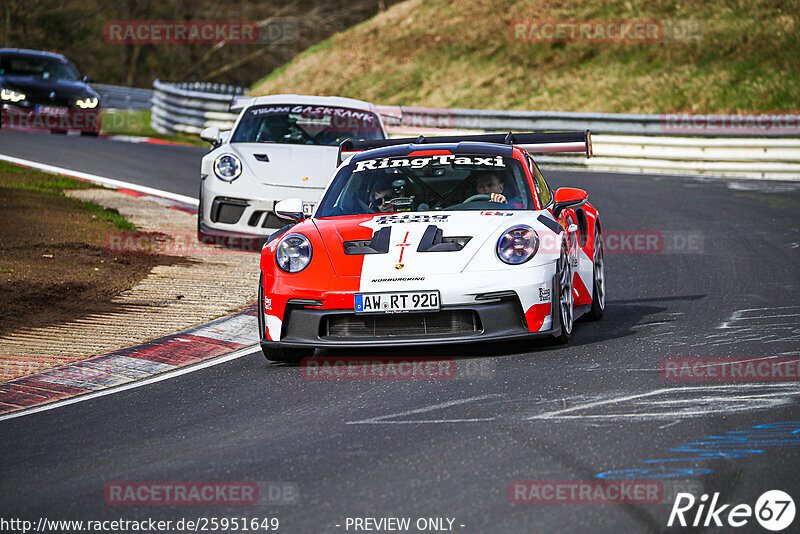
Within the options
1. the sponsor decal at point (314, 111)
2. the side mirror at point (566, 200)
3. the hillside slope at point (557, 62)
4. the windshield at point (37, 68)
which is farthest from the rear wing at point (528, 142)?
the hillside slope at point (557, 62)

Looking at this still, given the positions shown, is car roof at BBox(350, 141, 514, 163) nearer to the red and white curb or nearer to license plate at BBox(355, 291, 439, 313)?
the red and white curb

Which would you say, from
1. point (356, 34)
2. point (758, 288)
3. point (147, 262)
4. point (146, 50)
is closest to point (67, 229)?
point (147, 262)

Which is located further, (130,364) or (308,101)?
(308,101)

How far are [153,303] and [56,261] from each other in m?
1.91

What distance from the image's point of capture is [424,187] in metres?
8.46

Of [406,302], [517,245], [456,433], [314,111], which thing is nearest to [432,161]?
[517,245]

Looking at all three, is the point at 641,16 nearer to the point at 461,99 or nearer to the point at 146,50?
the point at 461,99

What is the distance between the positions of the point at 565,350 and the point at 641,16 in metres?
27.0

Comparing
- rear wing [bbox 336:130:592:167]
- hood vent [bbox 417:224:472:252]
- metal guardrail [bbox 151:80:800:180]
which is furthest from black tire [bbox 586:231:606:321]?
metal guardrail [bbox 151:80:800:180]

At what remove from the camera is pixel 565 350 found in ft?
24.5

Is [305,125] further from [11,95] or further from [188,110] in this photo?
[188,110]

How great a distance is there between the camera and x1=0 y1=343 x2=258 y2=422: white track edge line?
654cm

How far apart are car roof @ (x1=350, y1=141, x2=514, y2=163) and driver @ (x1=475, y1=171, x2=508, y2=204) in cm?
28

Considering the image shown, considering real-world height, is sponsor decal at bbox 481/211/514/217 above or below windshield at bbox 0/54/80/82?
above
